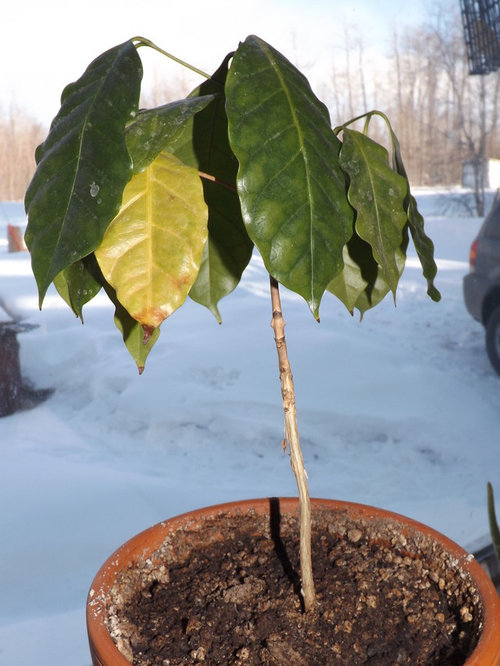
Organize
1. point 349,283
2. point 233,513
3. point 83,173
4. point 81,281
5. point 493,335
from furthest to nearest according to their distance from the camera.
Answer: point 493,335 → point 233,513 → point 349,283 → point 81,281 → point 83,173

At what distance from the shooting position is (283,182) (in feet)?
1.50

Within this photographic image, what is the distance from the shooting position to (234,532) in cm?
79

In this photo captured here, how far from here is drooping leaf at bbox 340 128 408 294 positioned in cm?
50

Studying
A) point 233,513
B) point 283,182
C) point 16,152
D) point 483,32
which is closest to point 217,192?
point 283,182

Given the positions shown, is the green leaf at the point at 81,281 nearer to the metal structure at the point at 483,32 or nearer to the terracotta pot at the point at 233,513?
the terracotta pot at the point at 233,513

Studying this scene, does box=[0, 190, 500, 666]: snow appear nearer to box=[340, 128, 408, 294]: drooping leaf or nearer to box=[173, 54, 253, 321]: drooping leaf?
box=[173, 54, 253, 321]: drooping leaf

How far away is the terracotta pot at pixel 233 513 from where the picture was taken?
546mm

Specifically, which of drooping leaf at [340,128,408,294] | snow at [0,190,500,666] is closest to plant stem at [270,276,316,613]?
drooping leaf at [340,128,408,294]

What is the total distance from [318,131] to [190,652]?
0.48m

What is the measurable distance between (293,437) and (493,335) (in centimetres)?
159

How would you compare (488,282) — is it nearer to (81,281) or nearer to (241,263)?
(241,263)

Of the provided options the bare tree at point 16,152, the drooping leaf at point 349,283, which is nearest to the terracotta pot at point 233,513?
the drooping leaf at point 349,283

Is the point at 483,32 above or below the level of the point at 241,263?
above

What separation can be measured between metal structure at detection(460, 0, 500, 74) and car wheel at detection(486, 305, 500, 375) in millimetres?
751
